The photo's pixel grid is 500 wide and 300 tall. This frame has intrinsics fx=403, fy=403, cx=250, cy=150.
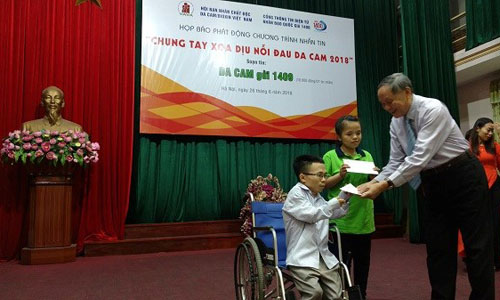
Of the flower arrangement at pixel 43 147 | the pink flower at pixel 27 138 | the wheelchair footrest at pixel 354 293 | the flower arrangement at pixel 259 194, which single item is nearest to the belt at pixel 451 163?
the wheelchair footrest at pixel 354 293

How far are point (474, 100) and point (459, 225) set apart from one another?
4.47 metres

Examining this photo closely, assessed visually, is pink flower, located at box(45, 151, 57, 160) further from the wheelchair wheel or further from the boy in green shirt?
the boy in green shirt

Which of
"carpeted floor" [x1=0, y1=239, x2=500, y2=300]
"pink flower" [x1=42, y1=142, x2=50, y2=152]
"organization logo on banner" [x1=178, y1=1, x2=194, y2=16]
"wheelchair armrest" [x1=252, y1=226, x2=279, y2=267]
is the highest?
"organization logo on banner" [x1=178, y1=1, x2=194, y2=16]

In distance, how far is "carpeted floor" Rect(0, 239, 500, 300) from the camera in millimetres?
2488

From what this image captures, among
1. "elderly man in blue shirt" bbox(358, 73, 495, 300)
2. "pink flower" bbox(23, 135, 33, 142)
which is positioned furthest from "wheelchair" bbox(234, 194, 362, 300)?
"pink flower" bbox(23, 135, 33, 142)

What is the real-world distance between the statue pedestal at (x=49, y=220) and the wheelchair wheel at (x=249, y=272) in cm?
221

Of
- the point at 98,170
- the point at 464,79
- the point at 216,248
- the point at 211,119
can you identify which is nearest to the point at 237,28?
the point at 211,119

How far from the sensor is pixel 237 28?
4.79 m

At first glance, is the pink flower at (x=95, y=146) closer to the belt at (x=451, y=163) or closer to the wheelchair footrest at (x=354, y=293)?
the wheelchair footrest at (x=354, y=293)

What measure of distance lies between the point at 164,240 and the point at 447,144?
3196 millimetres

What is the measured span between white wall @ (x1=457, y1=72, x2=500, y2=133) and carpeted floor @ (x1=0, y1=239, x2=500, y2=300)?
236 cm

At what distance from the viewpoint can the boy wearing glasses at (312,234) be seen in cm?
163

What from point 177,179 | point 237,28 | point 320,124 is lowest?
point 177,179

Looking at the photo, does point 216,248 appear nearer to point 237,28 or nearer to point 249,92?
point 249,92
